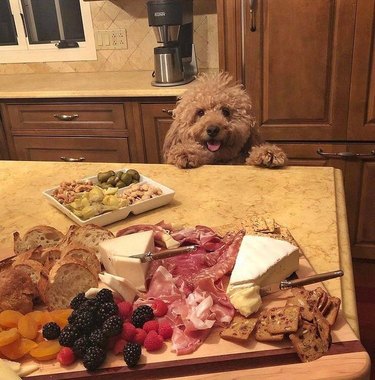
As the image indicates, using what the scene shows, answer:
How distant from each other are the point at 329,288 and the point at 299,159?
5.19 feet

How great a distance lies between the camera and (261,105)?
7.86 ft

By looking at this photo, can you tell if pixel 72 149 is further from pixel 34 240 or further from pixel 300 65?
pixel 34 240

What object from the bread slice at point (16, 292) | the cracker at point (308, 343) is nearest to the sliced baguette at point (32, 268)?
the bread slice at point (16, 292)

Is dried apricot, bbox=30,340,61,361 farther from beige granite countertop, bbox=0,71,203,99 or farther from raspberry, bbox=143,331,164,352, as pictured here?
beige granite countertop, bbox=0,71,203,99

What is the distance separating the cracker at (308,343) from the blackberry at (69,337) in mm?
359

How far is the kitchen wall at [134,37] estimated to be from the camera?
299cm

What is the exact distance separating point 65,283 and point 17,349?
0.53 feet

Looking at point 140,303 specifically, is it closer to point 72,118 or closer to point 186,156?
point 186,156

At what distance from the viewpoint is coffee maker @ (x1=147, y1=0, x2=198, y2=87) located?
254cm

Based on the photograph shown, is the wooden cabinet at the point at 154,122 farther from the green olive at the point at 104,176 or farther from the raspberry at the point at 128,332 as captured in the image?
the raspberry at the point at 128,332

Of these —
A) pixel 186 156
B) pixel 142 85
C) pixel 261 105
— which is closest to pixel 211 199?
pixel 186 156

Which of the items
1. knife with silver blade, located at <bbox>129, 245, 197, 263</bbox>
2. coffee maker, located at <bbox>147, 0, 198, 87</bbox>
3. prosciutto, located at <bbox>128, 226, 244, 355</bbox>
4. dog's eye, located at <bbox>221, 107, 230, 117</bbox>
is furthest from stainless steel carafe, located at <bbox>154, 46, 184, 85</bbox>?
knife with silver blade, located at <bbox>129, 245, 197, 263</bbox>

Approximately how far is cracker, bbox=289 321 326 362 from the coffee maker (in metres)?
2.06

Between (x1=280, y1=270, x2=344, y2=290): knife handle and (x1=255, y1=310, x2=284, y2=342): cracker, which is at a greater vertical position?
(x1=280, y1=270, x2=344, y2=290): knife handle
